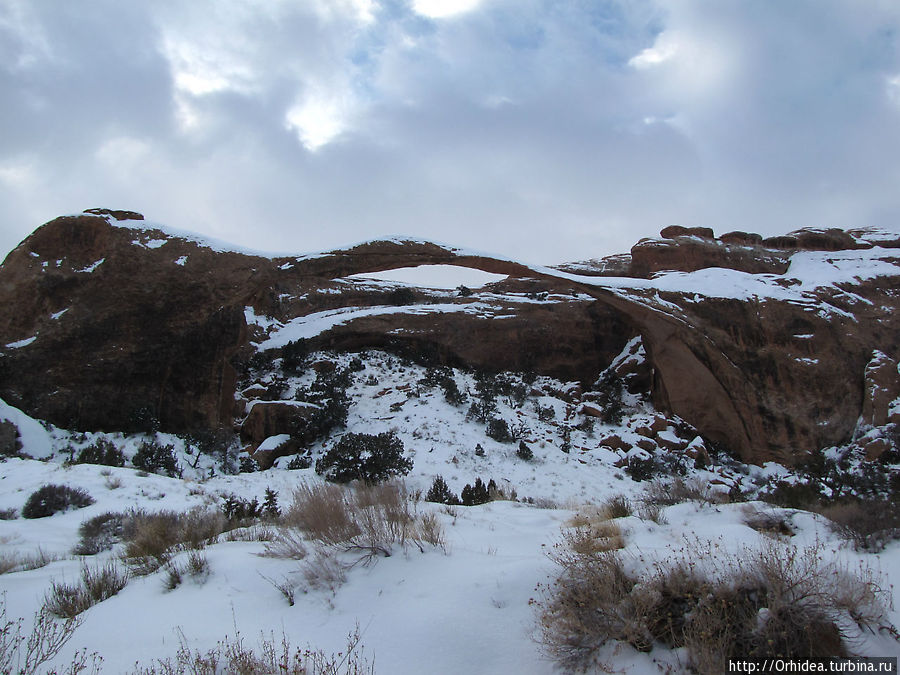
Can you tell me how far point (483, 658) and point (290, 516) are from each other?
2.98 m

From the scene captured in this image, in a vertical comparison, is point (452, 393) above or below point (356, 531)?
below

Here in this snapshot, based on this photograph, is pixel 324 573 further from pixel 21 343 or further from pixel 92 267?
pixel 92 267

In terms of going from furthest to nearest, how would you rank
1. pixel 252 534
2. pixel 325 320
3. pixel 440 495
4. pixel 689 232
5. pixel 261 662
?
1. pixel 325 320
2. pixel 689 232
3. pixel 440 495
4. pixel 252 534
5. pixel 261 662

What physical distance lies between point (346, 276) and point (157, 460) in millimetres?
7235

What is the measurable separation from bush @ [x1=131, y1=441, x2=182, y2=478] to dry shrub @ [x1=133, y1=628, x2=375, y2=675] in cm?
840

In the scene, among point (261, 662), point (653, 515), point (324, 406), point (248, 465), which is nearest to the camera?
point (261, 662)

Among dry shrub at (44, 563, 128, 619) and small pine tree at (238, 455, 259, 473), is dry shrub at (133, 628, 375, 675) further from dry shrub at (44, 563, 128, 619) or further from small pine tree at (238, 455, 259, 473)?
small pine tree at (238, 455, 259, 473)

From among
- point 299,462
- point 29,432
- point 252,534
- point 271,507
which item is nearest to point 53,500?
A: point 271,507

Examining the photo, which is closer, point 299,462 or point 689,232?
point 299,462

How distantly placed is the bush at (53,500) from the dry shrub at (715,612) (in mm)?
6947

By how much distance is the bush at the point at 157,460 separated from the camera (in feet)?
33.4

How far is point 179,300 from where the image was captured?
12.7 meters

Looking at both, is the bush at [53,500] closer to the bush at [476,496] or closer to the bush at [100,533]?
the bush at [100,533]

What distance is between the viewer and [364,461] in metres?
10.0
